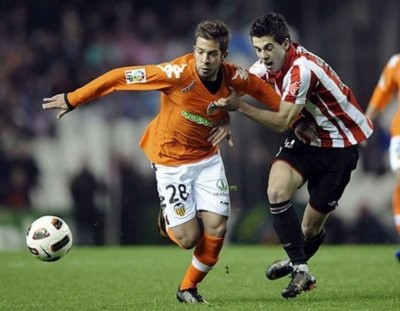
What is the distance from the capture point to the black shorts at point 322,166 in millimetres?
8109

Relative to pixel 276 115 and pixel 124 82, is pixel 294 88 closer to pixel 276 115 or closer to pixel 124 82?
pixel 276 115

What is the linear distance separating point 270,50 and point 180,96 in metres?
0.78

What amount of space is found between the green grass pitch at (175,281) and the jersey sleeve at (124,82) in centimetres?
155

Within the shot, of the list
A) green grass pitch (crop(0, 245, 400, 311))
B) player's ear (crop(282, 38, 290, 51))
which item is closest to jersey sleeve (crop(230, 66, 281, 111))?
player's ear (crop(282, 38, 290, 51))

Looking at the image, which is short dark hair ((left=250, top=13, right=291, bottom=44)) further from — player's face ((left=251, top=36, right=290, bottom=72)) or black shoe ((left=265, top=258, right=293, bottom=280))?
black shoe ((left=265, top=258, right=293, bottom=280))

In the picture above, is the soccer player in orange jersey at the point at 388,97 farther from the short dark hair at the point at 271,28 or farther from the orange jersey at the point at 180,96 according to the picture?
the short dark hair at the point at 271,28

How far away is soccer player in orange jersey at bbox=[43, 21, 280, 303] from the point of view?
763cm

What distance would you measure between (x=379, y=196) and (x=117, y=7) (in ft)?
17.0

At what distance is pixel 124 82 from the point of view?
7668 mm

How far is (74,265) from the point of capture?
39.2 ft

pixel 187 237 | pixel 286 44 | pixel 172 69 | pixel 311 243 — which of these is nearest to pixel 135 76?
pixel 172 69

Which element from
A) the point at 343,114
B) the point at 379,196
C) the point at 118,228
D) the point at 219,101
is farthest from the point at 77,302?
the point at 379,196

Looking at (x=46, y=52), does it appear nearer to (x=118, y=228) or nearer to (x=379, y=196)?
(x=118, y=228)

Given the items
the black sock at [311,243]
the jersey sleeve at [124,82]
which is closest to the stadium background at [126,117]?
the black sock at [311,243]
